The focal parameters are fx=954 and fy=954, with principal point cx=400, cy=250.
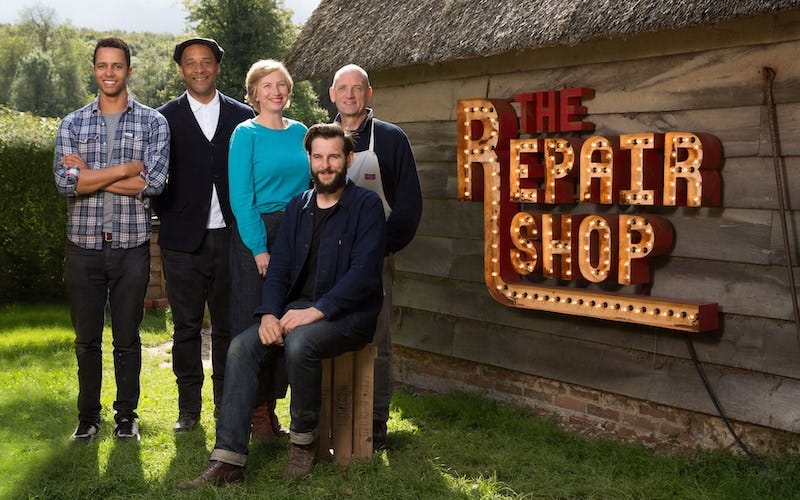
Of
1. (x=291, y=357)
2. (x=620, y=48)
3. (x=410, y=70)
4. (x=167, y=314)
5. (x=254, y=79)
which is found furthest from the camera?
(x=167, y=314)

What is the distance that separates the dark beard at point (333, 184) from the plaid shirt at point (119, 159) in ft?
3.41

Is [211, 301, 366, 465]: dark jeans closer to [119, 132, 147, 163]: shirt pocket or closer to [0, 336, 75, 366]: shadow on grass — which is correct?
[119, 132, 147, 163]: shirt pocket

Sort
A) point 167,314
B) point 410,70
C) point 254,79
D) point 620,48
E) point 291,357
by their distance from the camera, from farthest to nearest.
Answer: point 167,314 < point 410,70 < point 620,48 < point 254,79 < point 291,357

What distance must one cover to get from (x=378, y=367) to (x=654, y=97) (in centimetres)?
214

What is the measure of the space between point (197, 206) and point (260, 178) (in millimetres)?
572

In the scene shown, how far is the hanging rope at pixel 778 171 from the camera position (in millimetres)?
4617

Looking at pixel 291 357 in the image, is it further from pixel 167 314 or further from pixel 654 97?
pixel 167 314

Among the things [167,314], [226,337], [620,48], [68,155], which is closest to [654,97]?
[620,48]

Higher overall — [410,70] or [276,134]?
[410,70]

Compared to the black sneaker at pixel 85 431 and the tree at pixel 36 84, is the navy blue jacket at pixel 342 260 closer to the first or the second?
the black sneaker at pixel 85 431

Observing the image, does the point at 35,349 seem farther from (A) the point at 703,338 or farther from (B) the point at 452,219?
(A) the point at 703,338

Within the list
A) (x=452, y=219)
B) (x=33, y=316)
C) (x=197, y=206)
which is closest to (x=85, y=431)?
(x=197, y=206)

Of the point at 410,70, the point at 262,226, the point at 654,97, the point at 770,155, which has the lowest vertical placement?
the point at 262,226

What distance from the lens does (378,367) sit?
5352mm
